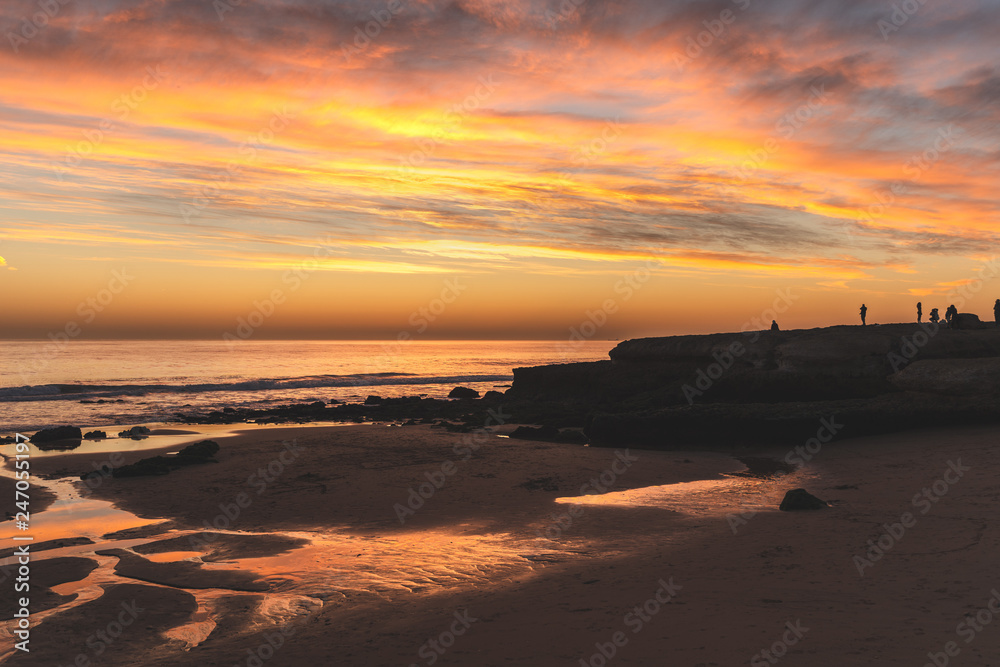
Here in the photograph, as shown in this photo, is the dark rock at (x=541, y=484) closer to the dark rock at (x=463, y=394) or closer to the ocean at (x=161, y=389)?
the ocean at (x=161, y=389)

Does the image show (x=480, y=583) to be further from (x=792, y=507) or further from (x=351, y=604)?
(x=792, y=507)

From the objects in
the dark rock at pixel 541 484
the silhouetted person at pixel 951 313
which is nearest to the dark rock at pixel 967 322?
the silhouetted person at pixel 951 313

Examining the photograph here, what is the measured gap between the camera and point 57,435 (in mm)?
24000

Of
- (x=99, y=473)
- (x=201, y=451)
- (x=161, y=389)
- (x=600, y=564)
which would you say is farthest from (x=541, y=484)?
(x=161, y=389)

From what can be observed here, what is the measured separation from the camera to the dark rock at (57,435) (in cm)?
2360

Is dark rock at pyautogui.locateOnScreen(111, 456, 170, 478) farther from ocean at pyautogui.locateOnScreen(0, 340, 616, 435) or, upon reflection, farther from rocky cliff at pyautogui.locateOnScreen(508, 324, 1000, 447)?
ocean at pyautogui.locateOnScreen(0, 340, 616, 435)

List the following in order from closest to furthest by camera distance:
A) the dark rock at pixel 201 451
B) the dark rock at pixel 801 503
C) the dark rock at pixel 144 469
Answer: the dark rock at pixel 801 503 → the dark rock at pixel 144 469 → the dark rock at pixel 201 451

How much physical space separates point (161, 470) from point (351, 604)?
12.4 metres

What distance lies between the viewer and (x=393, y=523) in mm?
11688

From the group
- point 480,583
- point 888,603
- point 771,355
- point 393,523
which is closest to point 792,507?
point 888,603

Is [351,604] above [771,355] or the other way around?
the other way around

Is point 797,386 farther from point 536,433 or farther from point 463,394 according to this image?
point 463,394

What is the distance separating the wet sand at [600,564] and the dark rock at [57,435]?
10656 millimetres

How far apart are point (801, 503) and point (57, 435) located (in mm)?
26461
